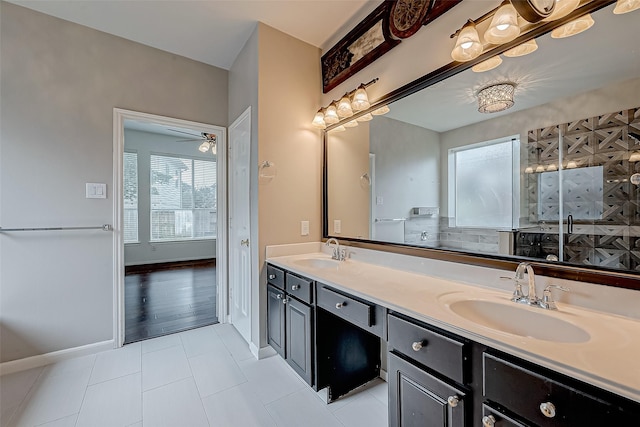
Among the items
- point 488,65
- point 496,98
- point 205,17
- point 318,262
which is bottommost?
point 318,262

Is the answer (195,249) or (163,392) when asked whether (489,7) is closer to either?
(163,392)

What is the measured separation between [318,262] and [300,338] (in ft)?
1.99

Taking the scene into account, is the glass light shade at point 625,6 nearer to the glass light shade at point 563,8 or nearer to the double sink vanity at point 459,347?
the glass light shade at point 563,8

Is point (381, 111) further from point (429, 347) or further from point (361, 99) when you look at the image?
point (429, 347)

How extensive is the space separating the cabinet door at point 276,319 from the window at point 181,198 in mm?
4857

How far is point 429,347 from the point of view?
1.02 m

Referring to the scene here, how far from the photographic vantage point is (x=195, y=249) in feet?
20.8

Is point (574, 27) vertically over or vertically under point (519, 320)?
over

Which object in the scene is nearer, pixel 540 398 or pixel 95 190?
pixel 540 398

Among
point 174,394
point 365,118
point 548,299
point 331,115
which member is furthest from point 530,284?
point 174,394

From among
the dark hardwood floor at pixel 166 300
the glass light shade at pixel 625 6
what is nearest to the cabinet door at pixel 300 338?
the dark hardwood floor at pixel 166 300

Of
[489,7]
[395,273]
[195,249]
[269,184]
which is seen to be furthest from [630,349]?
[195,249]

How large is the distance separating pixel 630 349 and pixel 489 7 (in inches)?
59.2

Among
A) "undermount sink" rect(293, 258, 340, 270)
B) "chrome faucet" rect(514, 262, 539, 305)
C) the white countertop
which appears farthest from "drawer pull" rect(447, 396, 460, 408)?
"undermount sink" rect(293, 258, 340, 270)
